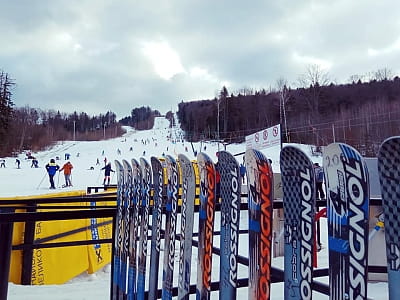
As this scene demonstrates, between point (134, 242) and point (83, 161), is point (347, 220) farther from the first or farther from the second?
point (83, 161)

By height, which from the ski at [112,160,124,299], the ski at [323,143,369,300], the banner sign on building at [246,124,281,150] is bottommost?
the ski at [112,160,124,299]

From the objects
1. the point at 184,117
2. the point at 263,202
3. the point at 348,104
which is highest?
the point at 184,117

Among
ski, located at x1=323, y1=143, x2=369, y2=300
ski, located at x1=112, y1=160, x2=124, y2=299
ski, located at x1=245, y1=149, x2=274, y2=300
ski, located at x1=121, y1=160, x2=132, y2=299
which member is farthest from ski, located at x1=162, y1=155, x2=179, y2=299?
ski, located at x1=323, y1=143, x2=369, y2=300

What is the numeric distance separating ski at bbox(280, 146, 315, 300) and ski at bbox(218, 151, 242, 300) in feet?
0.81

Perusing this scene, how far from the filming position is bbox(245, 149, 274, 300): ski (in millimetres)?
1246

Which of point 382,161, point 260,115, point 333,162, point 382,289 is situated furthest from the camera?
point 260,115

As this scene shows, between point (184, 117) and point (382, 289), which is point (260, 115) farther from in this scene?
point (382, 289)

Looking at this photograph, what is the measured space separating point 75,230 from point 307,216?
3972 mm

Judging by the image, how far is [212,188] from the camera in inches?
62.5

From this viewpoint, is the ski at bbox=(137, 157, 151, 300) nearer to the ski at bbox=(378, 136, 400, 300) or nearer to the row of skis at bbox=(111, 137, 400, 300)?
the row of skis at bbox=(111, 137, 400, 300)

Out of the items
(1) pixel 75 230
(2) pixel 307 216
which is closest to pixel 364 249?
(2) pixel 307 216

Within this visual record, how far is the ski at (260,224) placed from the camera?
49.1 inches

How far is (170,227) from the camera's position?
1.88 meters

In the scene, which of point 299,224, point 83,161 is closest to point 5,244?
point 299,224
